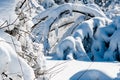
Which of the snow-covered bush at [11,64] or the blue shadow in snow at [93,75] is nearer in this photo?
the snow-covered bush at [11,64]

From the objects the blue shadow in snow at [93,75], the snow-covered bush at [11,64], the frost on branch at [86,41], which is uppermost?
the snow-covered bush at [11,64]

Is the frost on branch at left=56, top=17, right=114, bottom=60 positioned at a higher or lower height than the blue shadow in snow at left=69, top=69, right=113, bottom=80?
lower

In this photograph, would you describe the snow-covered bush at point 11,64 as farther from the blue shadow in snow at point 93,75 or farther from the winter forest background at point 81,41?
the blue shadow in snow at point 93,75

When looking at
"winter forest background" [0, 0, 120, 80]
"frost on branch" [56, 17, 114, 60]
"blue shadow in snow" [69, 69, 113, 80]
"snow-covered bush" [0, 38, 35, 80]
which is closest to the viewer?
"snow-covered bush" [0, 38, 35, 80]

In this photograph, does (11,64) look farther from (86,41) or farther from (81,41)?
(86,41)

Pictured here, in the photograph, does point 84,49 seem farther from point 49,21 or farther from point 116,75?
point 116,75

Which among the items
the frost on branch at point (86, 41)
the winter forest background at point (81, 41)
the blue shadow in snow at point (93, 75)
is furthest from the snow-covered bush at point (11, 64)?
the frost on branch at point (86, 41)

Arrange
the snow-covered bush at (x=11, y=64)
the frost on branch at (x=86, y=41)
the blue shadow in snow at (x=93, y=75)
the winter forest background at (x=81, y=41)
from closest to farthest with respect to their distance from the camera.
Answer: the snow-covered bush at (x=11, y=64)
the blue shadow in snow at (x=93, y=75)
the winter forest background at (x=81, y=41)
the frost on branch at (x=86, y=41)

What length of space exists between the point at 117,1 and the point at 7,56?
28526 millimetres

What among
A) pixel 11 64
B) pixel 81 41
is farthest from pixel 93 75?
pixel 11 64

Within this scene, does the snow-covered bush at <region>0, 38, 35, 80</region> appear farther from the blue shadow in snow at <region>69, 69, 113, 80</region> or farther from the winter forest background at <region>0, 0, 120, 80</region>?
the blue shadow in snow at <region>69, 69, 113, 80</region>

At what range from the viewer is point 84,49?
46.8ft

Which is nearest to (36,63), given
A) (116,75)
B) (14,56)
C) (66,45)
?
(14,56)

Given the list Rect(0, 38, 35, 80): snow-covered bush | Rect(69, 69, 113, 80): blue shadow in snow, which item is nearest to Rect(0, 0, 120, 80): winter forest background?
Rect(69, 69, 113, 80): blue shadow in snow
